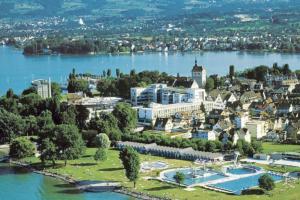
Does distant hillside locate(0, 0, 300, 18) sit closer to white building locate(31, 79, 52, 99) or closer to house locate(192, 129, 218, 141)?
white building locate(31, 79, 52, 99)

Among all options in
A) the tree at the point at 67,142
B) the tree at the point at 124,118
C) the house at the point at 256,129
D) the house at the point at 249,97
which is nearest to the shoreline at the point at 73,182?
the tree at the point at 67,142

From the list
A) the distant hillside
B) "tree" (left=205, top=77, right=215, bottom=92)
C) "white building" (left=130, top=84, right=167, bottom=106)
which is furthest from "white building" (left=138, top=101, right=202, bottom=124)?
the distant hillside

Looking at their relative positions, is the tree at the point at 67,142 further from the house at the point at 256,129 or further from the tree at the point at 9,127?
the house at the point at 256,129

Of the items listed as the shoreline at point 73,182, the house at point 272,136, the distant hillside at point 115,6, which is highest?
the distant hillside at point 115,6

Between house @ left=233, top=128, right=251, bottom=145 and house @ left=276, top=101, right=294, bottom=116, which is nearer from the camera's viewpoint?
house @ left=233, top=128, right=251, bottom=145

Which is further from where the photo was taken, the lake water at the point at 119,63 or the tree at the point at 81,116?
the lake water at the point at 119,63

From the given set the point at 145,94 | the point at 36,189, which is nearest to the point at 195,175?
the point at 36,189

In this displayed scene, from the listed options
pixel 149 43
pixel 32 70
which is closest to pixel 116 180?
pixel 32 70
